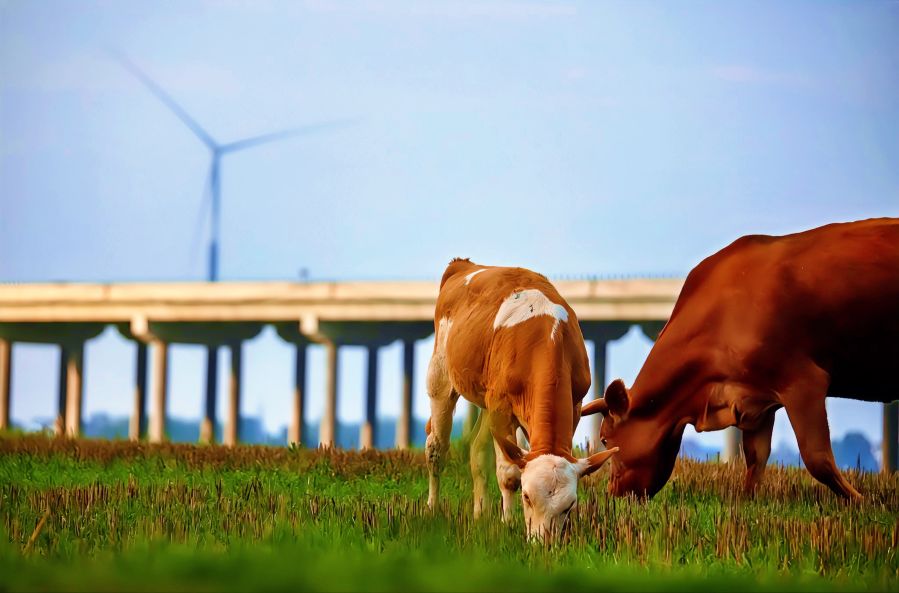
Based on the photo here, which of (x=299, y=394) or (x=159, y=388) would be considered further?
(x=299, y=394)

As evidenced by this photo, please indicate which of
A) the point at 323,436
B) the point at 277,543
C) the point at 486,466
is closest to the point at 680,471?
the point at 486,466

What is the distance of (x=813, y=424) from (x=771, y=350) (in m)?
0.83

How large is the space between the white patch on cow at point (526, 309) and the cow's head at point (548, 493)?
177cm

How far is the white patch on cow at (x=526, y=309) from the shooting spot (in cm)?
1118

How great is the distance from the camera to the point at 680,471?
16203 millimetres

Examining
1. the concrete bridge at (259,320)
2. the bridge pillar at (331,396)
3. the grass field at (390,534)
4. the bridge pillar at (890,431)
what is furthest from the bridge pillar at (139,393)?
the grass field at (390,534)

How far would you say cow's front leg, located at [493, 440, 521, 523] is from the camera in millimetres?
10023

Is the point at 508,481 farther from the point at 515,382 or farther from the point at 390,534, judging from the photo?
the point at 390,534

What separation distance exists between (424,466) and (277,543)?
841cm

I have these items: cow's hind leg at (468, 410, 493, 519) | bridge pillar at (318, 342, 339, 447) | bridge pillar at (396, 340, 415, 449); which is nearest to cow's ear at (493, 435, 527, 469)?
cow's hind leg at (468, 410, 493, 519)

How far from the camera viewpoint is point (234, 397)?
53.1 meters

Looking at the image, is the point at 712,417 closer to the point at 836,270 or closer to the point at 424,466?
the point at 836,270

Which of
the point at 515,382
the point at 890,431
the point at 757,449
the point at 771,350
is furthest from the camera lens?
the point at 890,431

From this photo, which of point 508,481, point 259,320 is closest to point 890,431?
point 259,320
